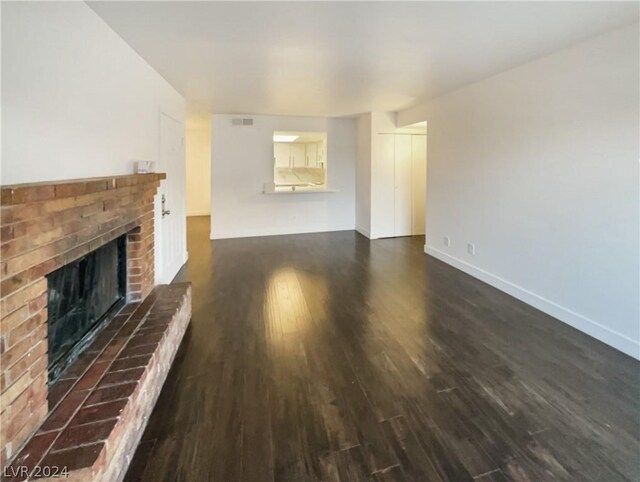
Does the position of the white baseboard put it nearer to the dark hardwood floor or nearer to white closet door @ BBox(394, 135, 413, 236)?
the dark hardwood floor

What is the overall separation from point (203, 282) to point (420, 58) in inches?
132

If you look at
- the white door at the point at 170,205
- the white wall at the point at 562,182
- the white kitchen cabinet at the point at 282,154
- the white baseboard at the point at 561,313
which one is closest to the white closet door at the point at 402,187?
the white wall at the point at 562,182

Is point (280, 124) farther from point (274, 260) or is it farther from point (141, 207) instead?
point (141, 207)

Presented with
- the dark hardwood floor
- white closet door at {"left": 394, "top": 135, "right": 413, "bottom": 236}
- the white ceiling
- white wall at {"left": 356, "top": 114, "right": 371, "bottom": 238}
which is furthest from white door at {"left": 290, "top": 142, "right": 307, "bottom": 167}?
the dark hardwood floor

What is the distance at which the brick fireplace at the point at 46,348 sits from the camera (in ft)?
3.95

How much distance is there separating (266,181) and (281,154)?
7.10 feet

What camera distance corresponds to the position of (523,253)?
11.9 feet

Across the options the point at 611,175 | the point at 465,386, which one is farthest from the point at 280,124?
the point at 465,386

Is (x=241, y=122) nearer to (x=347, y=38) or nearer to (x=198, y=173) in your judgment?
(x=198, y=173)

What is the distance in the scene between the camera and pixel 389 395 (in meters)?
2.10

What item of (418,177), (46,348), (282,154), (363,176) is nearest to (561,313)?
(46,348)

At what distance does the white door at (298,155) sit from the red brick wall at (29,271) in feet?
23.8

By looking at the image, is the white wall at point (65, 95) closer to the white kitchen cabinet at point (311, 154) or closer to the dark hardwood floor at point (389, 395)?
the dark hardwood floor at point (389, 395)

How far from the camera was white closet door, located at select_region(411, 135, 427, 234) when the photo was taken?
679cm
